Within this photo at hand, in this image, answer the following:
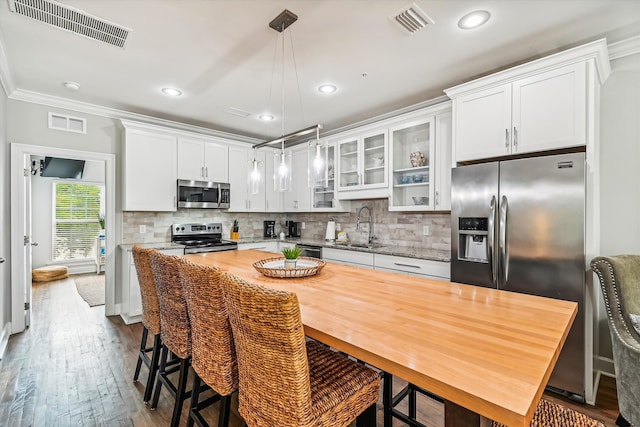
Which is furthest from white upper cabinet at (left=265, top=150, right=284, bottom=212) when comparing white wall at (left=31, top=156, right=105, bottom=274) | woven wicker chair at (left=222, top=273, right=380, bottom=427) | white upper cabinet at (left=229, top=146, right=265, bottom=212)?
white wall at (left=31, top=156, right=105, bottom=274)

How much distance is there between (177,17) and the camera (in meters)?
2.00

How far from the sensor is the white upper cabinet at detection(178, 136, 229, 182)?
4.11 m

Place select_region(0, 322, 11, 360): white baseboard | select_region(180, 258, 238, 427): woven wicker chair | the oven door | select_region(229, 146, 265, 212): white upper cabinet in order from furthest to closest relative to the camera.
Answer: select_region(229, 146, 265, 212): white upper cabinet < the oven door < select_region(0, 322, 11, 360): white baseboard < select_region(180, 258, 238, 427): woven wicker chair

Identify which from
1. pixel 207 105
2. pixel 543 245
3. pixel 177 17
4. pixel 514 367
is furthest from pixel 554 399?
pixel 207 105

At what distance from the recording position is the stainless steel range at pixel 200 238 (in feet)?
13.1

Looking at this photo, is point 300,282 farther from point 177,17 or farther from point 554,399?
point 554,399

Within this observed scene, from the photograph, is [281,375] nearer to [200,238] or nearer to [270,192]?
[200,238]

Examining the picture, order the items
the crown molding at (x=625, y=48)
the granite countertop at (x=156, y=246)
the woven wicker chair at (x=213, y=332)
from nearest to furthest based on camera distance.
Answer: the woven wicker chair at (x=213, y=332)
the crown molding at (x=625, y=48)
the granite countertop at (x=156, y=246)

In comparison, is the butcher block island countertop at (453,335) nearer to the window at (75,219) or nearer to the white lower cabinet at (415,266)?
the white lower cabinet at (415,266)

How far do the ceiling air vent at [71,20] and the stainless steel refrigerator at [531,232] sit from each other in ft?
9.29

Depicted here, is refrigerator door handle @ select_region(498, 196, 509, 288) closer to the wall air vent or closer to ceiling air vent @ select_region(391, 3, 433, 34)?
ceiling air vent @ select_region(391, 3, 433, 34)

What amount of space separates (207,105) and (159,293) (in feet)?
8.17

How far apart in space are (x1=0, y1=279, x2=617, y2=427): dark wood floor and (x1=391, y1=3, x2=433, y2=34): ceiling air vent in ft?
8.38

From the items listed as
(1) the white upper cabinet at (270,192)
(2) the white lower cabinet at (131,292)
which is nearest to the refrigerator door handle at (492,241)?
(1) the white upper cabinet at (270,192)
